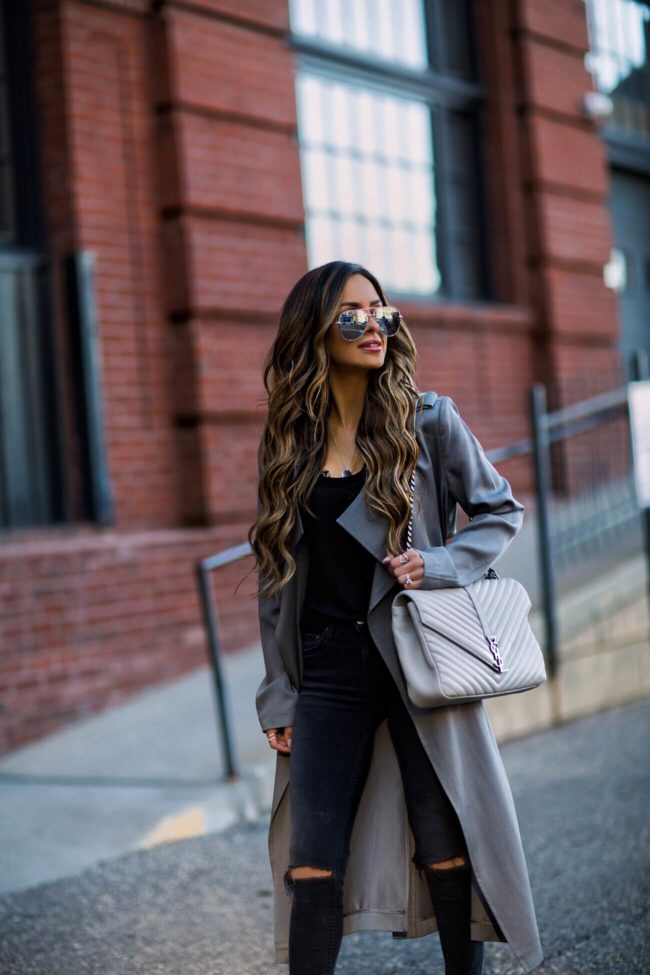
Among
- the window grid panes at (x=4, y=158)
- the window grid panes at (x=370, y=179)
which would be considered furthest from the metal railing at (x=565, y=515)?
the window grid panes at (x=4, y=158)

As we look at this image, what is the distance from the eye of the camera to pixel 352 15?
30.8 ft

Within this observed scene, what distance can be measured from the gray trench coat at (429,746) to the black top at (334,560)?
0.13 ft

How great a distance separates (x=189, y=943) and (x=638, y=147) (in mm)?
9394

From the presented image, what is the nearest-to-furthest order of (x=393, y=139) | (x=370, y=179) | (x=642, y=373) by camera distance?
(x=642, y=373), (x=370, y=179), (x=393, y=139)

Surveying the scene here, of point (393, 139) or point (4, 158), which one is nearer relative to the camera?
point (4, 158)

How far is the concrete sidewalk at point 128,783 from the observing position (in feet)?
16.8

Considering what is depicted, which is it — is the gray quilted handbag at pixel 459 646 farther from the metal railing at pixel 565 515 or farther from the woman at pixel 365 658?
the metal railing at pixel 565 515

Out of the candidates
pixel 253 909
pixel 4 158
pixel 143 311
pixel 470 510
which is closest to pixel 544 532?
pixel 143 311

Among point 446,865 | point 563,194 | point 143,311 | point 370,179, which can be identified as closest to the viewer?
point 446,865

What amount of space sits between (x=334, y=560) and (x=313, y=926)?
0.88 meters

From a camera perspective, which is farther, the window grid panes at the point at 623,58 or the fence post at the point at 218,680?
the window grid panes at the point at 623,58

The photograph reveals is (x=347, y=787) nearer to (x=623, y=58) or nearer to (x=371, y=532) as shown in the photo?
(x=371, y=532)

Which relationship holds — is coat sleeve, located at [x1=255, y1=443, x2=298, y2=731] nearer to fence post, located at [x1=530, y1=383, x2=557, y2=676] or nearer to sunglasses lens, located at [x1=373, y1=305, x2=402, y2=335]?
sunglasses lens, located at [x1=373, y1=305, x2=402, y2=335]

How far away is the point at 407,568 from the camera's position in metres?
3.05
